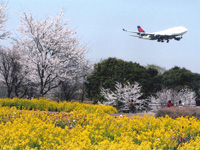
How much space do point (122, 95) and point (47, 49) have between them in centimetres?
1041

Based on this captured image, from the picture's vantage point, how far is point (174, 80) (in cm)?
4000

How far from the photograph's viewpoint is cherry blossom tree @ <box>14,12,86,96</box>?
1120 inches

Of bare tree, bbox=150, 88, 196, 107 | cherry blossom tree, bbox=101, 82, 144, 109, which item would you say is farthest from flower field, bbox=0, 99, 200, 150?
bare tree, bbox=150, 88, 196, 107

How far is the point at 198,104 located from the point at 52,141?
89.9 feet

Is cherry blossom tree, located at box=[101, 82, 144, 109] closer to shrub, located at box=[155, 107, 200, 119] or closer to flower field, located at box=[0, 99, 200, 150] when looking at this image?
shrub, located at box=[155, 107, 200, 119]

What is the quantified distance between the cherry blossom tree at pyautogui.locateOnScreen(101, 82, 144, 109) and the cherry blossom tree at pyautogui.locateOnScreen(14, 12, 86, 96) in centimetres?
620

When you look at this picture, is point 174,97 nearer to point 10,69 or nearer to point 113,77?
point 113,77

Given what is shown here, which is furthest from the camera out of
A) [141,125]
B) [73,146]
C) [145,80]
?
[145,80]

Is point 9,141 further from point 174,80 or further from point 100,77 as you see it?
point 174,80

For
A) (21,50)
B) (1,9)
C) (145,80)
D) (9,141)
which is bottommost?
(9,141)

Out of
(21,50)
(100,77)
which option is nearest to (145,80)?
(100,77)

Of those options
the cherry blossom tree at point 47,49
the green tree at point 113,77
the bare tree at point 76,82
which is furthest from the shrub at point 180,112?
the green tree at point 113,77

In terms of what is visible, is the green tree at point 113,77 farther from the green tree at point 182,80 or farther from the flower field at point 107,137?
the flower field at point 107,137

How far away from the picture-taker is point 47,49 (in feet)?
95.7
